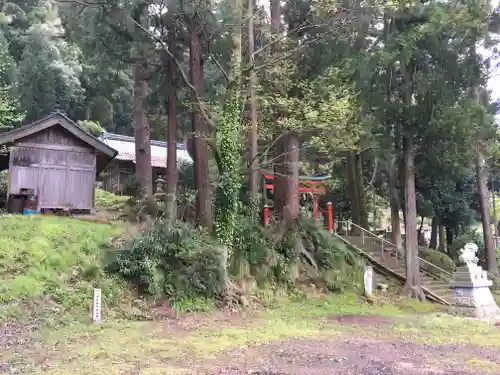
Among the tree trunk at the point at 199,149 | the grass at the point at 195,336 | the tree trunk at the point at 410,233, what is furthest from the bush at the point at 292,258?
the tree trunk at the point at 410,233

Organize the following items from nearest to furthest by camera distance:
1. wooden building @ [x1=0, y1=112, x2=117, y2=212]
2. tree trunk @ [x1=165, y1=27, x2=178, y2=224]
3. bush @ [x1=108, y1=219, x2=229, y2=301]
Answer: bush @ [x1=108, y1=219, x2=229, y2=301] < wooden building @ [x1=0, y1=112, x2=117, y2=212] < tree trunk @ [x1=165, y1=27, x2=178, y2=224]

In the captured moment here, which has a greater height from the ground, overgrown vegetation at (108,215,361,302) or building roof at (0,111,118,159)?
building roof at (0,111,118,159)

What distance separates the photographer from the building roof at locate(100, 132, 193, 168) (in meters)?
28.4

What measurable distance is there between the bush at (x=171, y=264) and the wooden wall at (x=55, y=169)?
558 centimetres

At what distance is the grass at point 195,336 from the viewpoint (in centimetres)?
665

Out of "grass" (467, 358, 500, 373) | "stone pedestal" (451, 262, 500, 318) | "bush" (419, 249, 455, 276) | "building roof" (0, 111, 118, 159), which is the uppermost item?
"building roof" (0, 111, 118, 159)

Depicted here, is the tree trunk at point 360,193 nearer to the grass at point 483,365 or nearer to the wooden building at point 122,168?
the wooden building at point 122,168

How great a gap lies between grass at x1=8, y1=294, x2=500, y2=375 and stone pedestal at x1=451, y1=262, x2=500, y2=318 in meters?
0.93

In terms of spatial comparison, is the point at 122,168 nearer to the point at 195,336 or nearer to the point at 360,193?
the point at 360,193

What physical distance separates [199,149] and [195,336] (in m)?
7.06

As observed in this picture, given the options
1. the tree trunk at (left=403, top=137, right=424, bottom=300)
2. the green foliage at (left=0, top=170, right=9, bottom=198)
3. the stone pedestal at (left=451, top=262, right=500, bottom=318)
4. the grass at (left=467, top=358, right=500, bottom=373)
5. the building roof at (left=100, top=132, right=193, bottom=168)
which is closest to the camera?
the grass at (left=467, top=358, right=500, bottom=373)

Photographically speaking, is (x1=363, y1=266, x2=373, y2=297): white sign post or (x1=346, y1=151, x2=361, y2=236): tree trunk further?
(x1=346, y1=151, x2=361, y2=236): tree trunk

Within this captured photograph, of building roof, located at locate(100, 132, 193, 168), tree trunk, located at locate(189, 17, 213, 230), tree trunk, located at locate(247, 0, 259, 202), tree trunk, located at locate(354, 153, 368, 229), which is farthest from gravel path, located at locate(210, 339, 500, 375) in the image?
building roof, located at locate(100, 132, 193, 168)

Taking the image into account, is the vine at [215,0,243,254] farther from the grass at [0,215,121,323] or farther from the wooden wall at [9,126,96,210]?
the wooden wall at [9,126,96,210]
